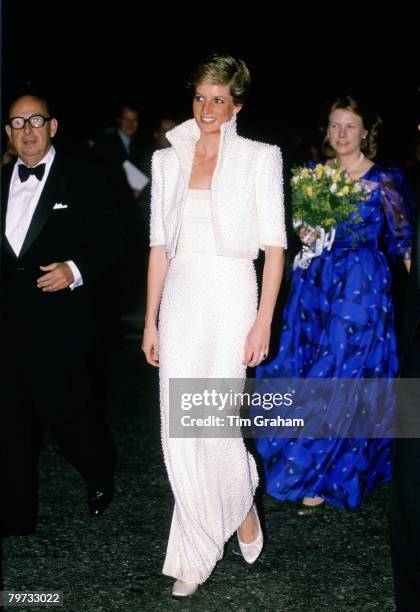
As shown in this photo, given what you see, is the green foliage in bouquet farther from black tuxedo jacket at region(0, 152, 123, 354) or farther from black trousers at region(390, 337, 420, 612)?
black trousers at region(390, 337, 420, 612)

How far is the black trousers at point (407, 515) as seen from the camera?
3553 mm

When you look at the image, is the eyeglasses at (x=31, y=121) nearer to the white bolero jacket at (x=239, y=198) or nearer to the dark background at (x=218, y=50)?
the white bolero jacket at (x=239, y=198)

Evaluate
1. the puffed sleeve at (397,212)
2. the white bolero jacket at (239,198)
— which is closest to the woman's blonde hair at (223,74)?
the white bolero jacket at (239,198)

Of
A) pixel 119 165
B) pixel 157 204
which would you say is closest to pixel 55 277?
pixel 157 204

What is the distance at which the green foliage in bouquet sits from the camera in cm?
557

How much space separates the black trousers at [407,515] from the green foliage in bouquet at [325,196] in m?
2.09

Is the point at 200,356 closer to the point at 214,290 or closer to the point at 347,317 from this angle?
the point at 214,290

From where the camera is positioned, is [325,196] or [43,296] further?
[325,196]

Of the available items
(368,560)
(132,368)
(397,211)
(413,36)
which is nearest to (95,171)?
Answer: (397,211)

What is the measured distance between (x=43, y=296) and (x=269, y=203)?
1.28 m

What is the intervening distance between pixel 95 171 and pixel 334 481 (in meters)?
2.00

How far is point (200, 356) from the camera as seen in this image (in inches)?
166

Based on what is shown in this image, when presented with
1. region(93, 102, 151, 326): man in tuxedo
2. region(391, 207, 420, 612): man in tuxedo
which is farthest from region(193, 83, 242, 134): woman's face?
region(93, 102, 151, 326): man in tuxedo

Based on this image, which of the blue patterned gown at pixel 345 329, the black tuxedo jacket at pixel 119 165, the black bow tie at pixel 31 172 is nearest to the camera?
the black bow tie at pixel 31 172
